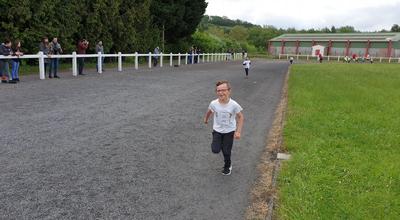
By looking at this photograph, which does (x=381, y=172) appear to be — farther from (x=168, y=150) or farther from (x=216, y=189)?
(x=168, y=150)

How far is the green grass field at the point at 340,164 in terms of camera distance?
455 cm

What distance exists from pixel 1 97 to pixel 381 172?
990 centimetres

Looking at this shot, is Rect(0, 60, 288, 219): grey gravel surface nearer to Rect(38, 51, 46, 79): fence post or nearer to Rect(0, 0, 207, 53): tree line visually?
Rect(38, 51, 46, 79): fence post

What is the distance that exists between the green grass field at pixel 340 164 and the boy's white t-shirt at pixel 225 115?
1.04 meters

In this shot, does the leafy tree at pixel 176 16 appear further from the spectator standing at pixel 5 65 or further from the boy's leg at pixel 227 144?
the boy's leg at pixel 227 144

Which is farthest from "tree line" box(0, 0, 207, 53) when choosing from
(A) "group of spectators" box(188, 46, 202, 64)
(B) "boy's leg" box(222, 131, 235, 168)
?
(B) "boy's leg" box(222, 131, 235, 168)

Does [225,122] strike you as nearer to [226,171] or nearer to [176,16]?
[226,171]

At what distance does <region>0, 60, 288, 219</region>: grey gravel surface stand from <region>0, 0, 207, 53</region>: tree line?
1077cm

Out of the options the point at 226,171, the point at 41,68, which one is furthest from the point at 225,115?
the point at 41,68

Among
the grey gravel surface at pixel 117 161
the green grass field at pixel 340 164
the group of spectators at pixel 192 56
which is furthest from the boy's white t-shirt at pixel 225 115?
the group of spectators at pixel 192 56

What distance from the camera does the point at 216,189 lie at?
5.19m

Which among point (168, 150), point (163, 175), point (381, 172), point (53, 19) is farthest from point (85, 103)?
point (53, 19)

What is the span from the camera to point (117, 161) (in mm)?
5949

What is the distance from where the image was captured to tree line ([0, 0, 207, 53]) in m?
20.4
